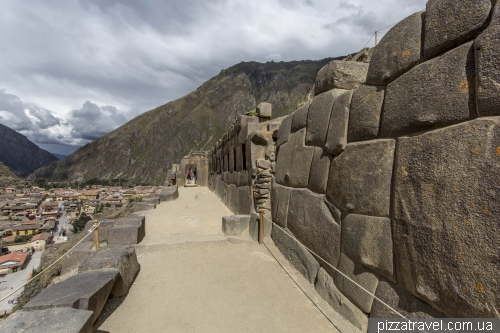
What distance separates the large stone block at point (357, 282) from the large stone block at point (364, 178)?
48cm

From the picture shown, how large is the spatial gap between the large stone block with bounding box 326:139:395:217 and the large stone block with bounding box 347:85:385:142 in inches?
3.2

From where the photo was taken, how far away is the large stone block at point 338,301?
2.16 metres

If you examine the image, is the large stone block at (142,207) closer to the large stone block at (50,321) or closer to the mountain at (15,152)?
the large stone block at (50,321)

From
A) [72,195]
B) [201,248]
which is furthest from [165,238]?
[72,195]

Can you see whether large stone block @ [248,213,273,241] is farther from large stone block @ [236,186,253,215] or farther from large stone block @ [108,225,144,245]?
large stone block @ [108,225,144,245]

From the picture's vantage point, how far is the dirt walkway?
2375mm

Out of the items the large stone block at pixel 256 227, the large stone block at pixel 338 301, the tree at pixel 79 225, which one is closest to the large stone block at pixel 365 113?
the large stone block at pixel 338 301

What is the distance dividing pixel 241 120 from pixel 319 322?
574 centimetres

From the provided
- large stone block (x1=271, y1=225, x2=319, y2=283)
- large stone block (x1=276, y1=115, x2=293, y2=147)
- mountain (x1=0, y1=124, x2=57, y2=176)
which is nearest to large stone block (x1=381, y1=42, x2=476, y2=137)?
large stone block (x1=271, y1=225, x2=319, y2=283)

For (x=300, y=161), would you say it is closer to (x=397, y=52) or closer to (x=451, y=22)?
(x=397, y=52)

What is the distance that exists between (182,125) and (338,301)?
89.1m

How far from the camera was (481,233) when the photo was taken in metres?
1.32

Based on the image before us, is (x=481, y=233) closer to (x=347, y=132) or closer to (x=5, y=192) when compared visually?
(x=347, y=132)

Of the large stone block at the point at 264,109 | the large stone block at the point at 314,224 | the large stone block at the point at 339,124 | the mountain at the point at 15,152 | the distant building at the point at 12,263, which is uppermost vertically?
the mountain at the point at 15,152
